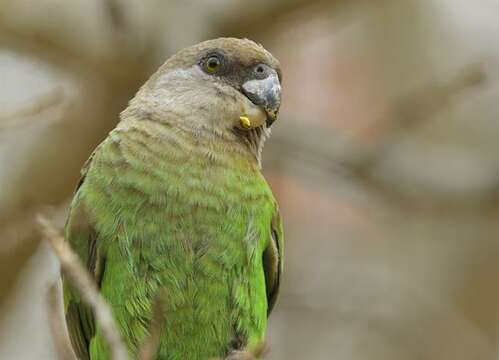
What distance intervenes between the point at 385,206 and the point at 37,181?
2.41 metres

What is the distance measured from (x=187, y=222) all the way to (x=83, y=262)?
1.37 ft

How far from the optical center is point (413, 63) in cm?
947

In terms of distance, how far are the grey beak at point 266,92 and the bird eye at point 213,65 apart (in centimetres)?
15

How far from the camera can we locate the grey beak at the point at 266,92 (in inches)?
169

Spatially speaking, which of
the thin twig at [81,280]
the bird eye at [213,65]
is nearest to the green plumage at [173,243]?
the bird eye at [213,65]

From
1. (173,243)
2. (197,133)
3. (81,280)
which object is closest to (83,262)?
(173,243)

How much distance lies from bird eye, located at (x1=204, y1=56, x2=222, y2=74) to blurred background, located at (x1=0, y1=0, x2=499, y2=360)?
64 centimetres

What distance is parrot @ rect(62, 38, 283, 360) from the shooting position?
155 inches

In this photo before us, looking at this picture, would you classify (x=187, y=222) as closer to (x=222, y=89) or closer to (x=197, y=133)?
(x=197, y=133)

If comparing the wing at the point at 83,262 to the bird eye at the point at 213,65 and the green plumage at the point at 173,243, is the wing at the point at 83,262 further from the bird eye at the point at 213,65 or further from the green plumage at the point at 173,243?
the bird eye at the point at 213,65

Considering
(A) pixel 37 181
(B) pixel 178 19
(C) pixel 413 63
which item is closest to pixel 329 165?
(B) pixel 178 19

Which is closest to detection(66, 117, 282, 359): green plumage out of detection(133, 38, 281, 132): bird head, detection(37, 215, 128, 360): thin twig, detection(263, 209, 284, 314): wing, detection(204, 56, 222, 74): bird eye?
detection(263, 209, 284, 314): wing

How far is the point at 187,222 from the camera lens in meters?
4.02

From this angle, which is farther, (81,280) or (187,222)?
(187,222)
